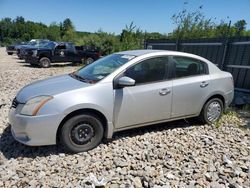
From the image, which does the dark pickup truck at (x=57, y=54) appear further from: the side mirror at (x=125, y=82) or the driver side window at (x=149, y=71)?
the side mirror at (x=125, y=82)

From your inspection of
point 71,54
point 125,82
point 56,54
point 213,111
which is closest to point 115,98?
point 125,82

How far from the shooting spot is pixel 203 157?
3.81 meters

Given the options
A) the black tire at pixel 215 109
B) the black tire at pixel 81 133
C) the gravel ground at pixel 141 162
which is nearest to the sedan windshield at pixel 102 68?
the black tire at pixel 81 133

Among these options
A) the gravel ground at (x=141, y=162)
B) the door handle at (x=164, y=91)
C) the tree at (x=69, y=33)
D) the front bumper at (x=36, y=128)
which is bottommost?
the tree at (x=69, y=33)

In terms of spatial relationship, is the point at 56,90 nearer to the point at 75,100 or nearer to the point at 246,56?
the point at 75,100

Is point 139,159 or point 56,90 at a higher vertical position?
point 56,90

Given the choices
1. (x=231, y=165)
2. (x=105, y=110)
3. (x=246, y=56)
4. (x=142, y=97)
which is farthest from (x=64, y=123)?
(x=246, y=56)

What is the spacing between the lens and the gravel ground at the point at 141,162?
3199 millimetres

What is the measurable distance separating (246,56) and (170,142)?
15.1 feet

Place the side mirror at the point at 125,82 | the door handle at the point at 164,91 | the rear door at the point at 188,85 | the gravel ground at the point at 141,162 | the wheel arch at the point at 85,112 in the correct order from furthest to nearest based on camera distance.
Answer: the rear door at the point at 188,85 < the door handle at the point at 164,91 < the side mirror at the point at 125,82 < the wheel arch at the point at 85,112 < the gravel ground at the point at 141,162

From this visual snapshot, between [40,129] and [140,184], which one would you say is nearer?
[140,184]

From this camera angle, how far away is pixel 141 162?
11.9ft

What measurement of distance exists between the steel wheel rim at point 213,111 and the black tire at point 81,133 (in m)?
2.39

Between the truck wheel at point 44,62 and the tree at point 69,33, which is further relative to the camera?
the tree at point 69,33
